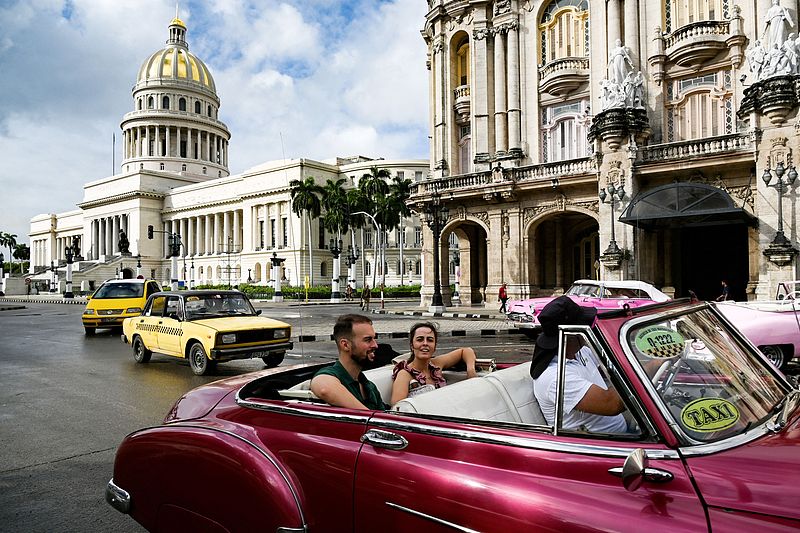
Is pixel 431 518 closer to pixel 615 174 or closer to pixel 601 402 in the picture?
pixel 601 402

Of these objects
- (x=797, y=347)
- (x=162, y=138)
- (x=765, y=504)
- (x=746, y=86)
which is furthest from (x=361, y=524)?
(x=162, y=138)

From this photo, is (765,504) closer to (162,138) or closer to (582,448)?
(582,448)

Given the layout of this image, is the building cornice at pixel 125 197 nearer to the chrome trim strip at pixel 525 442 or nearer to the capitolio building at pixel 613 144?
the capitolio building at pixel 613 144

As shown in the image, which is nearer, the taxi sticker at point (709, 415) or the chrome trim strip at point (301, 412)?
the taxi sticker at point (709, 415)

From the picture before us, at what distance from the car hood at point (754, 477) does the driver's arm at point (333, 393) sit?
1.53m

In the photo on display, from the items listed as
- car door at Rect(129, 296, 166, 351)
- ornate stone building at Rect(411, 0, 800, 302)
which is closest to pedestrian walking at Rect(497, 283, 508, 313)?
ornate stone building at Rect(411, 0, 800, 302)

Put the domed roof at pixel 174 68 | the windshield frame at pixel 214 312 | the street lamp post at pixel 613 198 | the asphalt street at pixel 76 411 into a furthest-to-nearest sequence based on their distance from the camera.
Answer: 1. the domed roof at pixel 174 68
2. the street lamp post at pixel 613 198
3. the windshield frame at pixel 214 312
4. the asphalt street at pixel 76 411

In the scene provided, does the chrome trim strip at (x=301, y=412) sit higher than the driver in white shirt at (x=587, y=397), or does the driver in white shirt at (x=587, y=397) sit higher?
the driver in white shirt at (x=587, y=397)

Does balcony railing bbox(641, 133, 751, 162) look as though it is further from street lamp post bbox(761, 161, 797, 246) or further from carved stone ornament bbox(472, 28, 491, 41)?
carved stone ornament bbox(472, 28, 491, 41)

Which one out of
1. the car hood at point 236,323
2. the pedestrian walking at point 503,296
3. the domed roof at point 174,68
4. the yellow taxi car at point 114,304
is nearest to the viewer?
the car hood at point 236,323

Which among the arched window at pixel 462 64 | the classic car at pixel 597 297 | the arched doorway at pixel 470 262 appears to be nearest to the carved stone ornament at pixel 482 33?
the arched window at pixel 462 64

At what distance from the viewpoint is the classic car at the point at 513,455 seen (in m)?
1.82

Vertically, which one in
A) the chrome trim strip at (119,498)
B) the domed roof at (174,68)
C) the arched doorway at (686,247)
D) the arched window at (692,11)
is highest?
the domed roof at (174,68)

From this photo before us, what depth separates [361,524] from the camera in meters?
2.30
